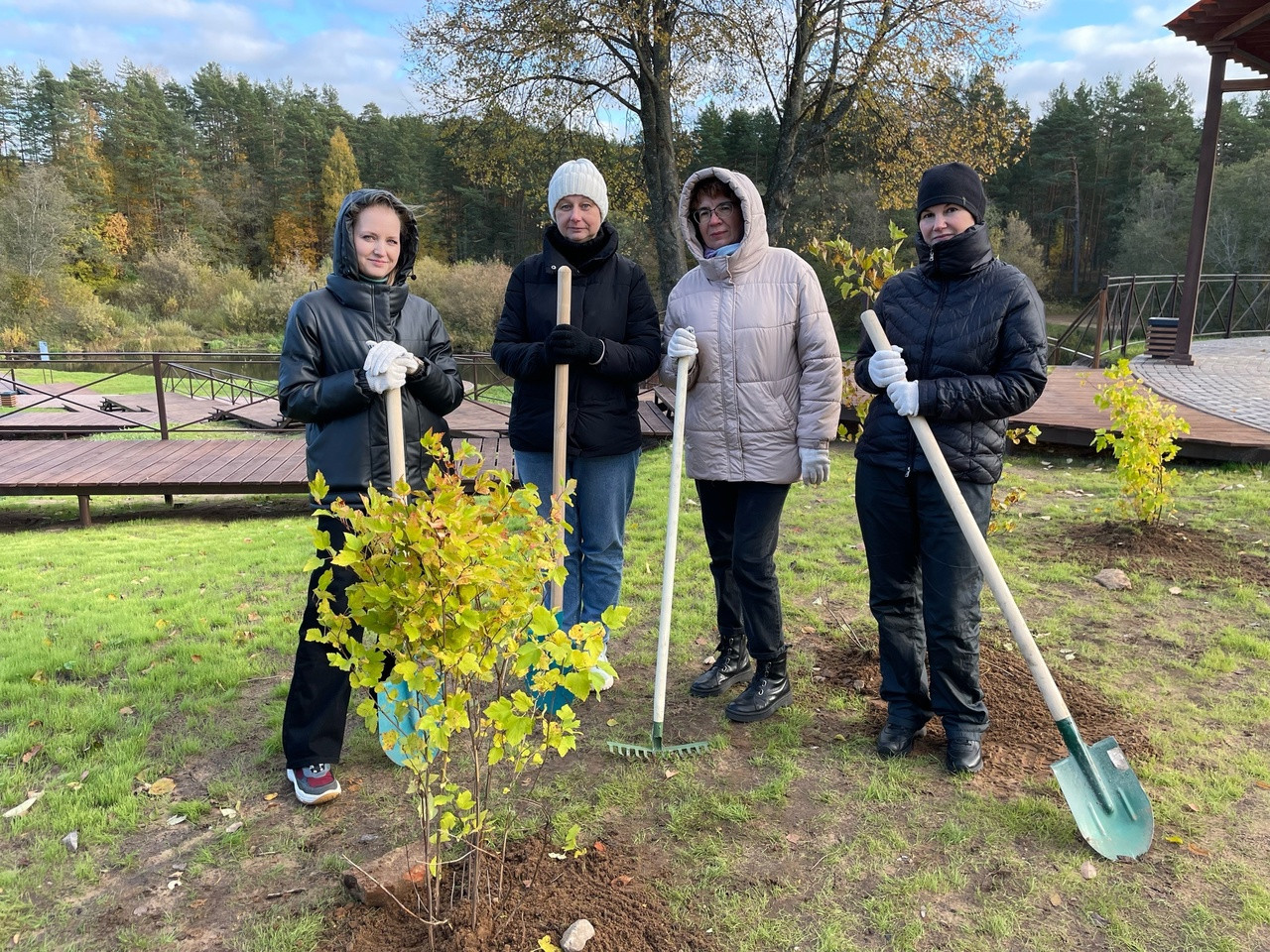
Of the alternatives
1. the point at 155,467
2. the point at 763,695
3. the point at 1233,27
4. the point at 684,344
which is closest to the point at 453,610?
the point at 684,344

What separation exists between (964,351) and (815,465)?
607 millimetres

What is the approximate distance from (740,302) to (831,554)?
8.89ft

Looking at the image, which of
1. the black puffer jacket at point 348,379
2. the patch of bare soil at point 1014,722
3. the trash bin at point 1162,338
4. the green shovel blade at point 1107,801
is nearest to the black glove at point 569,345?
the black puffer jacket at point 348,379

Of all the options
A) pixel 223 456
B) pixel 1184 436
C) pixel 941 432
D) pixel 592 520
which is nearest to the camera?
pixel 941 432

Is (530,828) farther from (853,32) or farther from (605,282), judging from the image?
(853,32)

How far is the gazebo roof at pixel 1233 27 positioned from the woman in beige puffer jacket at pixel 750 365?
30.0ft

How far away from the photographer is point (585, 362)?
110 inches

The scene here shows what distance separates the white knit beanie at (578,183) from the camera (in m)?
2.75

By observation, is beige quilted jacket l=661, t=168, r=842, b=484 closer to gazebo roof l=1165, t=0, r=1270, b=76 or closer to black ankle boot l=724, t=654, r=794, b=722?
black ankle boot l=724, t=654, r=794, b=722

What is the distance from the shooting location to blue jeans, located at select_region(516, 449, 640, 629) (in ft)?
9.77

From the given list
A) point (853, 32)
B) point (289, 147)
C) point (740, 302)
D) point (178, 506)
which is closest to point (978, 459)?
point (740, 302)

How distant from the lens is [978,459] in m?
2.53

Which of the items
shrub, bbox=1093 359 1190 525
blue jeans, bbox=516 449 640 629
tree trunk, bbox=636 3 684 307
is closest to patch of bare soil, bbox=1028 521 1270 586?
shrub, bbox=1093 359 1190 525

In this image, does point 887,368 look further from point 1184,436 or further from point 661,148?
point 661,148
